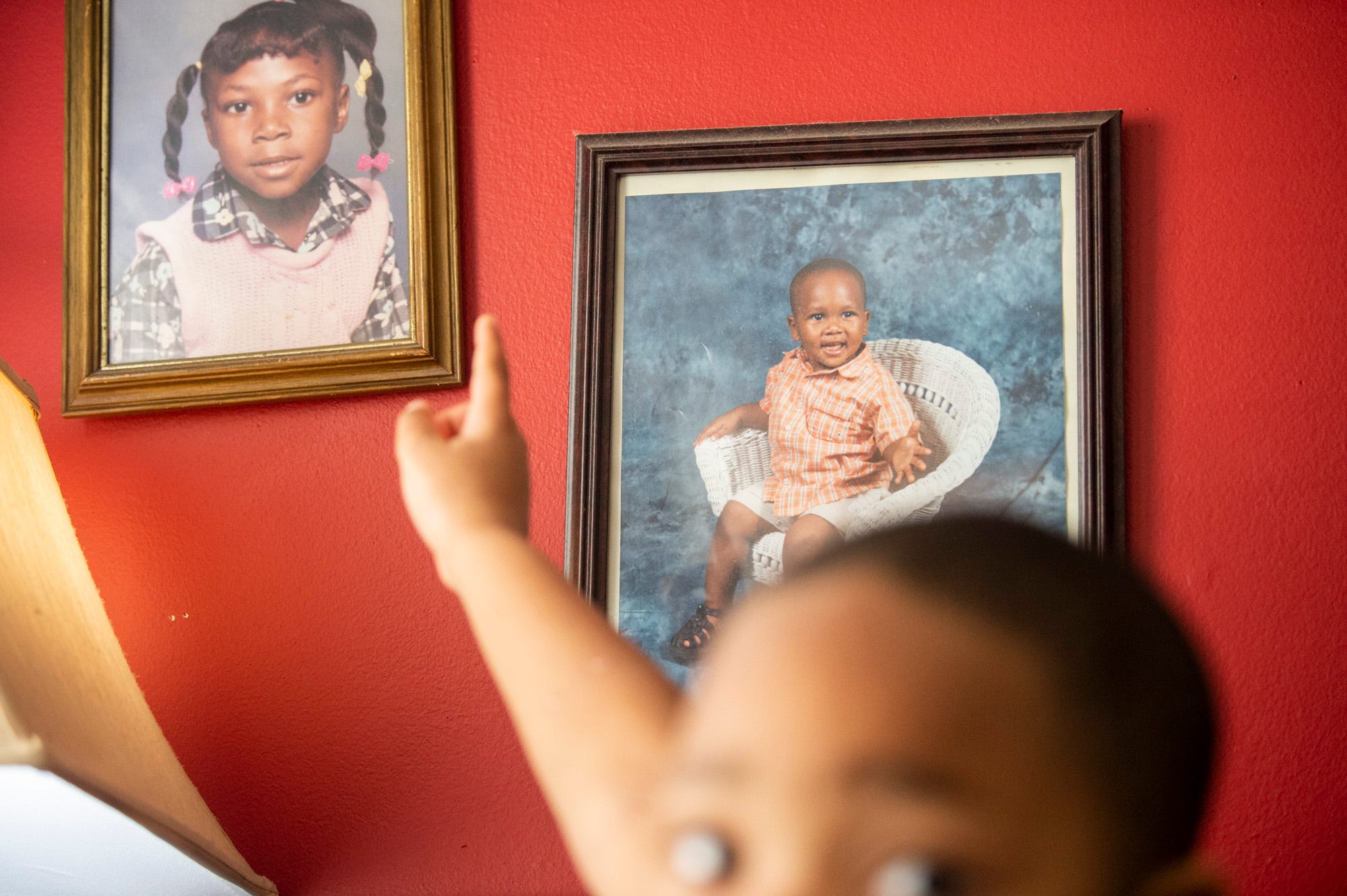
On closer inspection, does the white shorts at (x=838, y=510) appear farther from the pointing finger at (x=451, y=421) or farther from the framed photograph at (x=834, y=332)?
the pointing finger at (x=451, y=421)

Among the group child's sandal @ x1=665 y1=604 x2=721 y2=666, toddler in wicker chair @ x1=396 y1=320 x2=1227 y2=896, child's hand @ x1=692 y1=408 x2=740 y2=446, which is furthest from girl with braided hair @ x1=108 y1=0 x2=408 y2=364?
toddler in wicker chair @ x1=396 y1=320 x2=1227 y2=896

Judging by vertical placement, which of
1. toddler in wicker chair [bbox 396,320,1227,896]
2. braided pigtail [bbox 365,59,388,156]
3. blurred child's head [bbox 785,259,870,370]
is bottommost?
toddler in wicker chair [bbox 396,320,1227,896]

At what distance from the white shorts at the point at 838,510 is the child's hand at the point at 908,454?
24 mm

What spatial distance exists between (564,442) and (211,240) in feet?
1.68

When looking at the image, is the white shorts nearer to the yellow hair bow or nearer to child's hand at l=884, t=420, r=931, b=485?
child's hand at l=884, t=420, r=931, b=485

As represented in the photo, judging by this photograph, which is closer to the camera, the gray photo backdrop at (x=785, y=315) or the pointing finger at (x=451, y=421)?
the pointing finger at (x=451, y=421)

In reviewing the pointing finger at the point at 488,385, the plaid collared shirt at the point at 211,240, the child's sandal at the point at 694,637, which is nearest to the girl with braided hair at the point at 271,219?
the plaid collared shirt at the point at 211,240

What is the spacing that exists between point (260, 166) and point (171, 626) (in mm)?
556

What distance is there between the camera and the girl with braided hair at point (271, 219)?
4.41 feet

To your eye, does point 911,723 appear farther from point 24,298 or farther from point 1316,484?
point 24,298

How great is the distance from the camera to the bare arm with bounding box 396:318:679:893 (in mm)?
398

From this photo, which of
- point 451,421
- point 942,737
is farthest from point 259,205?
point 942,737

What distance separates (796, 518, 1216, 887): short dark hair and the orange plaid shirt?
0.85m

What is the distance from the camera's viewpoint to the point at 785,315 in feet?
4.09
